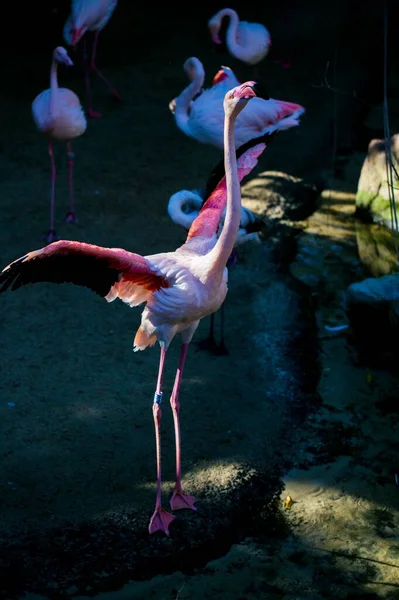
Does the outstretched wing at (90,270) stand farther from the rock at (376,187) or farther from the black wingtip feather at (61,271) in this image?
the rock at (376,187)

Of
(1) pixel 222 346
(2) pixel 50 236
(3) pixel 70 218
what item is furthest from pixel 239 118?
(1) pixel 222 346

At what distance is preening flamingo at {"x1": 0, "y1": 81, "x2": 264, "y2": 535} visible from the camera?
417 cm

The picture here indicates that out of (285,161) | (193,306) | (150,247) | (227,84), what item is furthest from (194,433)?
(285,161)

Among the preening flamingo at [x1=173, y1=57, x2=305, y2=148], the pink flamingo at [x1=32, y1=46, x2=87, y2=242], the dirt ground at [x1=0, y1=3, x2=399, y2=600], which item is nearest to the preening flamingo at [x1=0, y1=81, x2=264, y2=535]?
the dirt ground at [x1=0, y1=3, x2=399, y2=600]

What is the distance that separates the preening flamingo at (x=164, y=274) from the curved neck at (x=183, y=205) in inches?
47.8

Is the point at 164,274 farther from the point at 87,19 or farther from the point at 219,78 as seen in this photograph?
the point at 87,19

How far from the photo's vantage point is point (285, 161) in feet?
27.8

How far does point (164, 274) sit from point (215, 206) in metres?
0.79

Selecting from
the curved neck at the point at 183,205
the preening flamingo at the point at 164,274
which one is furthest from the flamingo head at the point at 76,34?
the preening flamingo at the point at 164,274

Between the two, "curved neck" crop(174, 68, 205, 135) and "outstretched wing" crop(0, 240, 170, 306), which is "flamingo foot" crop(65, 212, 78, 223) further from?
"outstretched wing" crop(0, 240, 170, 306)

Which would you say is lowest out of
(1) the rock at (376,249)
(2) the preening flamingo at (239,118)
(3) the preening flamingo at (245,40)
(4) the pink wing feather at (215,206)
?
(1) the rock at (376,249)

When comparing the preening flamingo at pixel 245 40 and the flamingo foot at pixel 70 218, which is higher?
the preening flamingo at pixel 245 40

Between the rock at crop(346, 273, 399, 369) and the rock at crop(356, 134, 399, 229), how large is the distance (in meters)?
1.70

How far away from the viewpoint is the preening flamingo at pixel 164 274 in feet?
13.7
